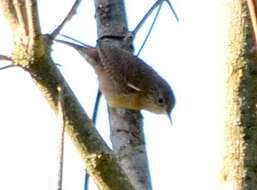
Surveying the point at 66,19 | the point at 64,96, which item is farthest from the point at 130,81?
the point at 64,96

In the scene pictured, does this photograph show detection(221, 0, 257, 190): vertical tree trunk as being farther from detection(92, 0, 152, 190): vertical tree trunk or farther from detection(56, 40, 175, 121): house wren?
detection(56, 40, 175, 121): house wren

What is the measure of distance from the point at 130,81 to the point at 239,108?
413 centimetres

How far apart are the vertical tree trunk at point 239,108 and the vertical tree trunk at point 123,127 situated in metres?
0.85

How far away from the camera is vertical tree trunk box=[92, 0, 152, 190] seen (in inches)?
122

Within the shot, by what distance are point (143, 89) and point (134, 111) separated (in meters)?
1.63

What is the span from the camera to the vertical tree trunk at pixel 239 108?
80.0 inches

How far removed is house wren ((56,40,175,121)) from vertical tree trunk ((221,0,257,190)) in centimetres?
314

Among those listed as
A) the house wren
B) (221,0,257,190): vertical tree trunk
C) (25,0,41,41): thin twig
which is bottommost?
(221,0,257,190): vertical tree trunk

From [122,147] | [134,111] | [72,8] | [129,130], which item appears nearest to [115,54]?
[134,111]

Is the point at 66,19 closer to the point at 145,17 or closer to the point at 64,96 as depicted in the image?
the point at 64,96

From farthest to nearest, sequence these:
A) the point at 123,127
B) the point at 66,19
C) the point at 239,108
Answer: the point at 123,127, the point at 66,19, the point at 239,108

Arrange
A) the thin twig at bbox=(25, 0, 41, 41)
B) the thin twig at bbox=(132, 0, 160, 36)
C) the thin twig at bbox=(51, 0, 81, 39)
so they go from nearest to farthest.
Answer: the thin twig at bbox=(25, 0, 41, 41)
the thin twig at bbox=(51, 0, 81, 39)
the thin twig at bbox=(132, 0, 160, 36)

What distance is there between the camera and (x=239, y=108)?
2062 mm

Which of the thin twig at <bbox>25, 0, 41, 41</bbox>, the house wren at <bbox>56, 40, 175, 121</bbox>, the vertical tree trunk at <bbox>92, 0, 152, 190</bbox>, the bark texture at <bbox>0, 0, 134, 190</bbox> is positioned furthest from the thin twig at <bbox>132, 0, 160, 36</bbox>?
the thin twig at <bbox>25, 0, 41, 41</bbox>
